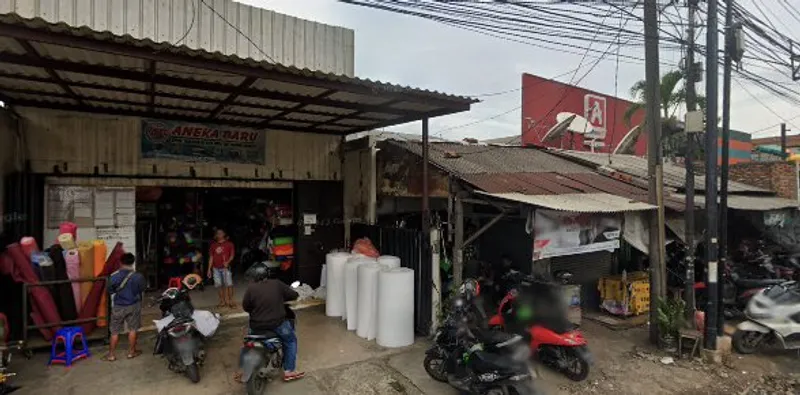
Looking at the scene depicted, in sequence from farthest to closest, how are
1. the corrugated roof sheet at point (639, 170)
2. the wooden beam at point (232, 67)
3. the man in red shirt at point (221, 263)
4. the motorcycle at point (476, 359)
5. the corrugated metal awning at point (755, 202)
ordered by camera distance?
the corrugated roof sheet at point (639, 170) → the corrugated metal awning at point (755, 202) → the man in red shirt at point (221, 263) → the motorcycle at point (476, 359) → the wooden beam at point (232, 67)

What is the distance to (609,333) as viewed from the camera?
7926 mm

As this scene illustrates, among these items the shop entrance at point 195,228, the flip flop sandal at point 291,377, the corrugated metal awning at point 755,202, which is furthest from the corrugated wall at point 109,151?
the corrugated metal awning at point 755,202

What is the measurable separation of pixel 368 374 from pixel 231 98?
4424 millimetres

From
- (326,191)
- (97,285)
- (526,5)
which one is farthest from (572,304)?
(97,285)

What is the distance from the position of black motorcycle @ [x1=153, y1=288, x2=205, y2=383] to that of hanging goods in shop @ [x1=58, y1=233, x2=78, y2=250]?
171 cm

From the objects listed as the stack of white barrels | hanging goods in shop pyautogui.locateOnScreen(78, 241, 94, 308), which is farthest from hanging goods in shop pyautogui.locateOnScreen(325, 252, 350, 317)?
hanging goods in shop pyautogui.locateOnScreen(78, 241, 94, 308)

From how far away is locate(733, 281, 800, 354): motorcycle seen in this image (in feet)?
22.3

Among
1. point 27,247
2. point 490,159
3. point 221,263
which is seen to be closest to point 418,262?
point 490,159

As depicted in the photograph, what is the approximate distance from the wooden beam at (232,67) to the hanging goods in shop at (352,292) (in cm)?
288

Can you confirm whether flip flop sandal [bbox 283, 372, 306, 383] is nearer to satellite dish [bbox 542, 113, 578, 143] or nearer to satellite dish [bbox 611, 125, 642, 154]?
satellite dish [bbox 542, 113, 578, 143]

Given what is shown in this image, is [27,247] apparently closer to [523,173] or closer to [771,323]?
[523,173]

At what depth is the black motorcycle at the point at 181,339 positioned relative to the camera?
17.5 feet

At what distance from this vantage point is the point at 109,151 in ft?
25.3

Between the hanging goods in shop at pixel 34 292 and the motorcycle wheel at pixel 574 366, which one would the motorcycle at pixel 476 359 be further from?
the hanging goods in shop at pixel 34 292
